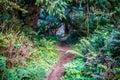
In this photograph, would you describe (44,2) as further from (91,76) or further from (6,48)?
(91,76)

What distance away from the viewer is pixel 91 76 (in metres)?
7.56

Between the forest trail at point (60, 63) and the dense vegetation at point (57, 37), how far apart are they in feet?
0.71

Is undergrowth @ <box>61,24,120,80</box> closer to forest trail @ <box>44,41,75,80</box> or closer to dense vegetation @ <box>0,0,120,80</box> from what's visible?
dense vegetation @ <box>0,0,120,80</box>

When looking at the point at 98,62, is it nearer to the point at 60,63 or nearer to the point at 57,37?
the point at 60,63

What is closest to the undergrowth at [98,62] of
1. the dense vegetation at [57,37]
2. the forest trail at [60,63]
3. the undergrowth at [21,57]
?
the dense vegetation at [57,37]

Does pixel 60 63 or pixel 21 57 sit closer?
pixel 21 57

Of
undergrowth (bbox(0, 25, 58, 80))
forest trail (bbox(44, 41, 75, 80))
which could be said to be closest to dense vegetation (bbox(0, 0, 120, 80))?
undergrowth (bbox(0, 25, 58, 80))

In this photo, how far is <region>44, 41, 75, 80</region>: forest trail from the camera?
313 inches

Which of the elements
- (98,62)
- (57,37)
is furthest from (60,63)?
(57,37)

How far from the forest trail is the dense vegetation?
22 cm

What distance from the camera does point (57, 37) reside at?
41.3 ft

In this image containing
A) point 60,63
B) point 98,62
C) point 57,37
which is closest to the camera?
point 98,62

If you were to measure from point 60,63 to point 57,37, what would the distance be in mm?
3605

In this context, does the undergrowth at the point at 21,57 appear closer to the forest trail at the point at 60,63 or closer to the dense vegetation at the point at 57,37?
the dense vegetation at the point at 57,37
